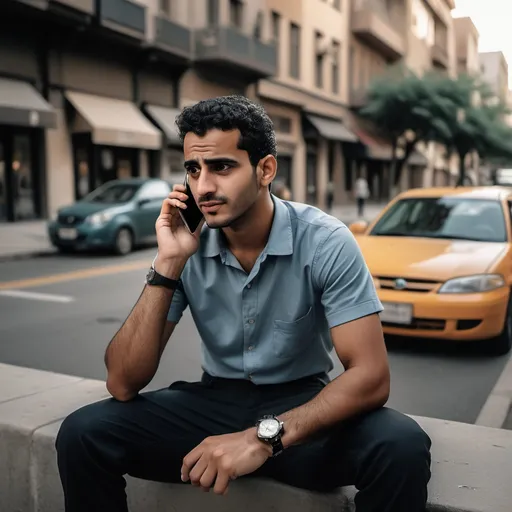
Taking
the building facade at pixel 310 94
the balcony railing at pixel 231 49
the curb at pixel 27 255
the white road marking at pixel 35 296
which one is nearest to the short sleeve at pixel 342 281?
the white road marking at pixel 35 296

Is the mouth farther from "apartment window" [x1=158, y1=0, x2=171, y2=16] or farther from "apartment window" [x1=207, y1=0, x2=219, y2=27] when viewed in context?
"apartment window" [x1=207, y1=0, x2=219, y2=27]

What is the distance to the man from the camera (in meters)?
2.03

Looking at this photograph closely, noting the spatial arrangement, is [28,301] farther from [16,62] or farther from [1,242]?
[16,62]

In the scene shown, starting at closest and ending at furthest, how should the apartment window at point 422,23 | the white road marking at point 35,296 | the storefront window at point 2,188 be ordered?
the white road marking at point 35,296 → the storefront window at point 2,188 → the apartment window at point 422,23

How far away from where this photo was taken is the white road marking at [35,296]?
8.22 meters

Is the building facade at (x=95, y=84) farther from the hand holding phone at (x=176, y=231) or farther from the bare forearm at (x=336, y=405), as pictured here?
the bare forearm at (x=336, y=405)

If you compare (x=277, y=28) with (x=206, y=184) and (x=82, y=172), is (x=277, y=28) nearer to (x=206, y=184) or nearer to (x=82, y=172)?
(x=82, y=172)

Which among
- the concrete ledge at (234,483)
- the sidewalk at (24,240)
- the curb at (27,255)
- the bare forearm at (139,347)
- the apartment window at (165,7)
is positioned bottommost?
the curb at (27,255)

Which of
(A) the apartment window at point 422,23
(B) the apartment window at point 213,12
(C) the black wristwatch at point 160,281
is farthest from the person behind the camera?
(A) the apartment window at point 422,23

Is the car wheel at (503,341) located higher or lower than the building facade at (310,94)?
lower

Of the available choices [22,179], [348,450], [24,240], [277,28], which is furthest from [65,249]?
[277,28]

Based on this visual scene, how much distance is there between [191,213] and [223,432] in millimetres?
807

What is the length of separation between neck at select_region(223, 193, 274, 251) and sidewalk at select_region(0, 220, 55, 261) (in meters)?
→ 10.9

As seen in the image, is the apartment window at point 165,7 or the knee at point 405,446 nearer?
the knee at point 405,446
